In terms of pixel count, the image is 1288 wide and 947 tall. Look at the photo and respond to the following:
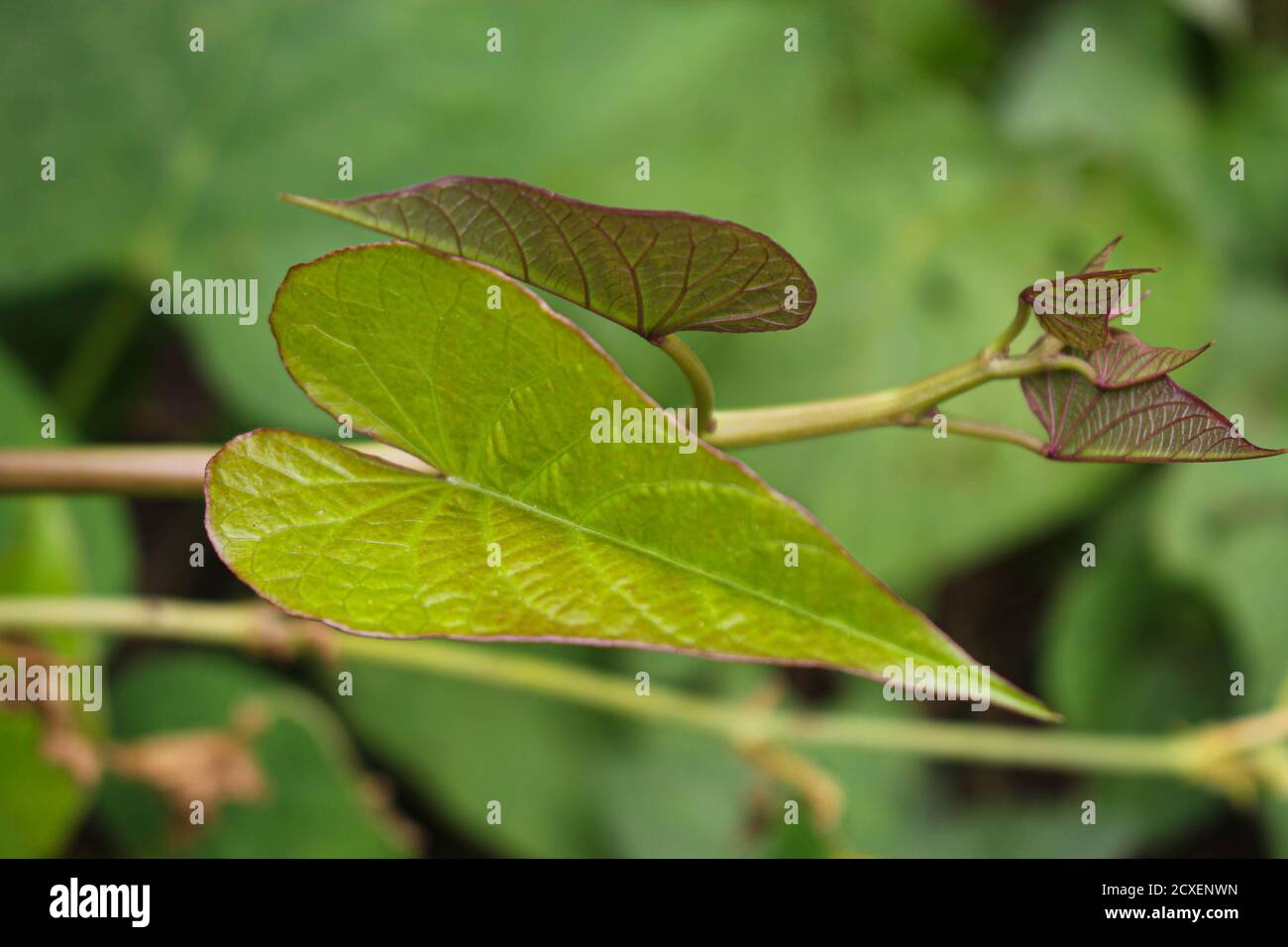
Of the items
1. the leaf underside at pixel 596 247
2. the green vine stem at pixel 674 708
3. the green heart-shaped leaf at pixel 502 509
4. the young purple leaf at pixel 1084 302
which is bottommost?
the green vine stem at pixel 674 708

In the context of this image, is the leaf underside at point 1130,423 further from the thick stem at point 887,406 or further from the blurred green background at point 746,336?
the blurred green background at point 746,336

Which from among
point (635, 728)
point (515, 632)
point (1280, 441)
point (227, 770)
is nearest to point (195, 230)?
point (227, 770)

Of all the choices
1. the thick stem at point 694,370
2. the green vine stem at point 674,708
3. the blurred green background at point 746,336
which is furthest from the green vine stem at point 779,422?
the blurred green background at point 746,336

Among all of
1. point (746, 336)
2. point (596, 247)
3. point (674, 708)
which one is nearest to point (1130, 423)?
point (596, 247)

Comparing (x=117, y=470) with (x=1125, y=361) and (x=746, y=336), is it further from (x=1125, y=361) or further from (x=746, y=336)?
(x=746, y=336)

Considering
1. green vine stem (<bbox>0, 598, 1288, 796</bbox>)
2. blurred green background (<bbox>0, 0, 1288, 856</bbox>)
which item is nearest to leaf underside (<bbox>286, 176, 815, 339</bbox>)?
green vine stem (<bbox>0, 598, 1288, 796</bbox>)

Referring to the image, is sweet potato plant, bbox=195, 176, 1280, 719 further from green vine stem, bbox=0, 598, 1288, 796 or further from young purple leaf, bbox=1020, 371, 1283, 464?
green vine stem, bbox=0, 598, 1288, 796
